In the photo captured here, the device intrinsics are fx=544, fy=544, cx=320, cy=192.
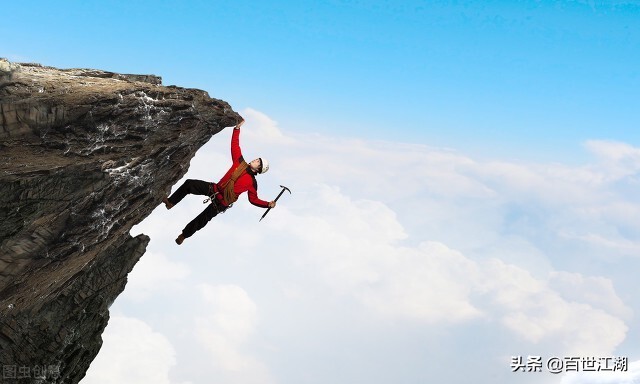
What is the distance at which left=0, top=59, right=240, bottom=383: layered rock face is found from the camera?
22141 millimetres

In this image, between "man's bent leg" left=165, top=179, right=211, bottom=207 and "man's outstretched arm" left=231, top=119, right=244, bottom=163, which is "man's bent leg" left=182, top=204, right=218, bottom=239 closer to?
"man's bent leg" left=165, top=179, right=211, bottom=207

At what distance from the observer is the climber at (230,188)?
2453 cm

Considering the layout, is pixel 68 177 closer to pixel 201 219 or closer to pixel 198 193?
pixel 198 193

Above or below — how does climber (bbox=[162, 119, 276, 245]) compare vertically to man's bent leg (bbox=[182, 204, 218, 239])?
above

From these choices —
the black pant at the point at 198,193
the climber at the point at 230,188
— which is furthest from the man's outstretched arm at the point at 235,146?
the black pant at the point at 198,193

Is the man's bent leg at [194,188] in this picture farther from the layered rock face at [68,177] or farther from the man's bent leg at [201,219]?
the layered rock face at [68,177]

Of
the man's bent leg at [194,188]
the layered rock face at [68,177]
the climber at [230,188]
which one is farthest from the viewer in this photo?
the man's bent leg at [194,188]

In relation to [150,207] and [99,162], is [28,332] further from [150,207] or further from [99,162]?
[99,162]

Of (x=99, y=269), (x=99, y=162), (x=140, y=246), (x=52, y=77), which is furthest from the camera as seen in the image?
(x=140, y=246)

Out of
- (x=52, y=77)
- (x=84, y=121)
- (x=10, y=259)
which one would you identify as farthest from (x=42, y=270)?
(x=52, y=77)

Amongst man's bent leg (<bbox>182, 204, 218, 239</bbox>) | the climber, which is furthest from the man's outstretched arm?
man's bent leg (<bbox>182, 204, 218, 239</bbox>)

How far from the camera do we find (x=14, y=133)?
73.7 feet

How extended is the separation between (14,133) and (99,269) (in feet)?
34.2

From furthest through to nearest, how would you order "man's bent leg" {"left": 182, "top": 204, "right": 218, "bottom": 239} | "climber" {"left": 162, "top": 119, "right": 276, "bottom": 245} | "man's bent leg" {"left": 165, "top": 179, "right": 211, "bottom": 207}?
"man's bent leg" {"left": 182, "top": 204, "right": 218, "bottom": 239}, "man's bent leg" {"left": 165, "top": 179, "right": 211, "bottom": 207}, "climber" {"left": 162, "top": 119, "right": 276, "bottom": 245}
